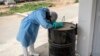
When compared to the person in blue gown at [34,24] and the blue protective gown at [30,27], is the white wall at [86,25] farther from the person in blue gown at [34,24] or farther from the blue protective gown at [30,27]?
the blue protective gown at [30,27]

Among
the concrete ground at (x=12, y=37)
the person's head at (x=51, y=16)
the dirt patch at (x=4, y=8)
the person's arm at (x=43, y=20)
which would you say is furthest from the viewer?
the dirt patch at (x=4, y=8)

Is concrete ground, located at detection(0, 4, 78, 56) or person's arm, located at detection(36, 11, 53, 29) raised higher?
person's arm, located at detection(36, 11, 53, 29)

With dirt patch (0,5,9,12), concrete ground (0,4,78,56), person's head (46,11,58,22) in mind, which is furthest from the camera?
dirt patch (0,5,9,12)

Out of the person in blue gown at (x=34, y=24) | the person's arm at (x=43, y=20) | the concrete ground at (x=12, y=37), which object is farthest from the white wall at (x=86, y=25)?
the concrete ground at (x=12, y=37)

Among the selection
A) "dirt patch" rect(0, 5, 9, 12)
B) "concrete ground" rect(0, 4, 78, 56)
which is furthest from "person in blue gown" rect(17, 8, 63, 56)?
"dirt patch" rect(0, 5, 9, 12)

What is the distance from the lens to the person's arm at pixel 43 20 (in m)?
3.74

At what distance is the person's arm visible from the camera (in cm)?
374

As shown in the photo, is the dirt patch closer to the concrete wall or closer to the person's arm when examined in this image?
the person's arm

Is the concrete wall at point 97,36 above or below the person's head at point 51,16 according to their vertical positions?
below

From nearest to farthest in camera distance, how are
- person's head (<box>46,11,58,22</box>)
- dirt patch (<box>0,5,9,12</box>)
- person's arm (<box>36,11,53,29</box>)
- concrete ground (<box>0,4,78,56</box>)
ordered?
person's arm (<box>36,11,53,29</box>) → person's head (<box>46,11,58,22</box>) → concrete ground (<box>0,4,78,56</box>) → dirt patch (<box>0,5,9,12</box>)

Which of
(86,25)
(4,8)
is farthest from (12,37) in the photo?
(4,8)

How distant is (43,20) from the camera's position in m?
3.76

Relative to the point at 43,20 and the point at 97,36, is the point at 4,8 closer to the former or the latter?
the point at 43,20

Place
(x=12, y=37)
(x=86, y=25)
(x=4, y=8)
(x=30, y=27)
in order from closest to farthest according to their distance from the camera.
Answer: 1. (x=86, y=25)
2. (x=30, y=27)
3. (x=12, y=37)
4. (x=4, y=8)
